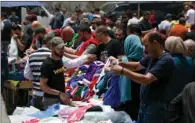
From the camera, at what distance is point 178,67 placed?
220 inches

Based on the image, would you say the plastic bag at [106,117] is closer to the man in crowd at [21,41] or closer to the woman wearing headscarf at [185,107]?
the woman wearing headscarf at [185,107]

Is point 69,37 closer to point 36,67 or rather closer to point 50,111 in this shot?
point 36,67

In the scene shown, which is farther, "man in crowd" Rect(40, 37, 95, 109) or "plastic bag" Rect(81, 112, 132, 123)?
"man in crowd" Rect(40, 37, 95, 109)

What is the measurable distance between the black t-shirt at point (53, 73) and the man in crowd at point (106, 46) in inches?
42.1

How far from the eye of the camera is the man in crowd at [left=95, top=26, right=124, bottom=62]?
22.5 feet

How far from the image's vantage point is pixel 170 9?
19750 mm

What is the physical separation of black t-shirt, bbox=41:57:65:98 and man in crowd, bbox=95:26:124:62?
107 cm

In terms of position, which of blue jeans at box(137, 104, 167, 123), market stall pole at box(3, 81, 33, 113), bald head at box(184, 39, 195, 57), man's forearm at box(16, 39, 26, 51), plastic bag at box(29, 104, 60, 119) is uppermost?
bald head at box(184, 39, 195, 57)

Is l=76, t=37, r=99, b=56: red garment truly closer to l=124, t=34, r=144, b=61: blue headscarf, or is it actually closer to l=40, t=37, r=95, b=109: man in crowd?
l=124, t=34, r=144, b=61: blue headscarf

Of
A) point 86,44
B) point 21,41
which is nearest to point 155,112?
point 86,44

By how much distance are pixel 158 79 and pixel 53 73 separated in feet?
5.65

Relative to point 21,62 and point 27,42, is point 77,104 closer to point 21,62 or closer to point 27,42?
point 21,62

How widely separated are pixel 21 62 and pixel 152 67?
450 cm

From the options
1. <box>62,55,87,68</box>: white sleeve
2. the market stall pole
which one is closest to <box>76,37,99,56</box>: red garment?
<box>62,55,87,68</box>: white sleeve
